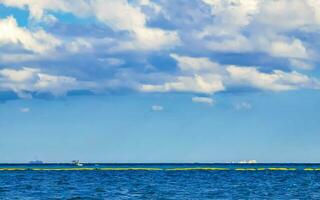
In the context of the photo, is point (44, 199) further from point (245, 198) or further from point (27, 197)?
point (245, 198)

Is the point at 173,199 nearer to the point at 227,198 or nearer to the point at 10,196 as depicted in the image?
the point at 227,198

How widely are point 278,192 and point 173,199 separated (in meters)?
19.8

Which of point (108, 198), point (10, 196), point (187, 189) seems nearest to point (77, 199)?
point (108, 198)

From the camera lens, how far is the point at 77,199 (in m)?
81.6

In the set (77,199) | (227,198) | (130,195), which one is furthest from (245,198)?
(77,199)

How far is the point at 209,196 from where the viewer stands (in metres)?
87.1

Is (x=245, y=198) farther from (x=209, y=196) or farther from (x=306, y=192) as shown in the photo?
(x=306, y=192)

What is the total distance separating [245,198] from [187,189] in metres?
19.0

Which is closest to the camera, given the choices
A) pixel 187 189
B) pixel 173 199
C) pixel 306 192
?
pixel 173 199

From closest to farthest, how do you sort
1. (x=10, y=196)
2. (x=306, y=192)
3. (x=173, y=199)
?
(x=173, y=199), (x=10, y=196), (x=306, y=192)

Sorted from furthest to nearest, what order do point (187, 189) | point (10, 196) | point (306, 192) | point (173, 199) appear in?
1. point (187, 189)
2. point (306, 192)
3. point (10, 196)
4. point (173, 199)

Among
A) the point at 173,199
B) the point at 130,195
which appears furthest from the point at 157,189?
the point at 173,199

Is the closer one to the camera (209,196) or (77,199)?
(77,199)

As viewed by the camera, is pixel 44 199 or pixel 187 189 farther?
pixel 187 189
